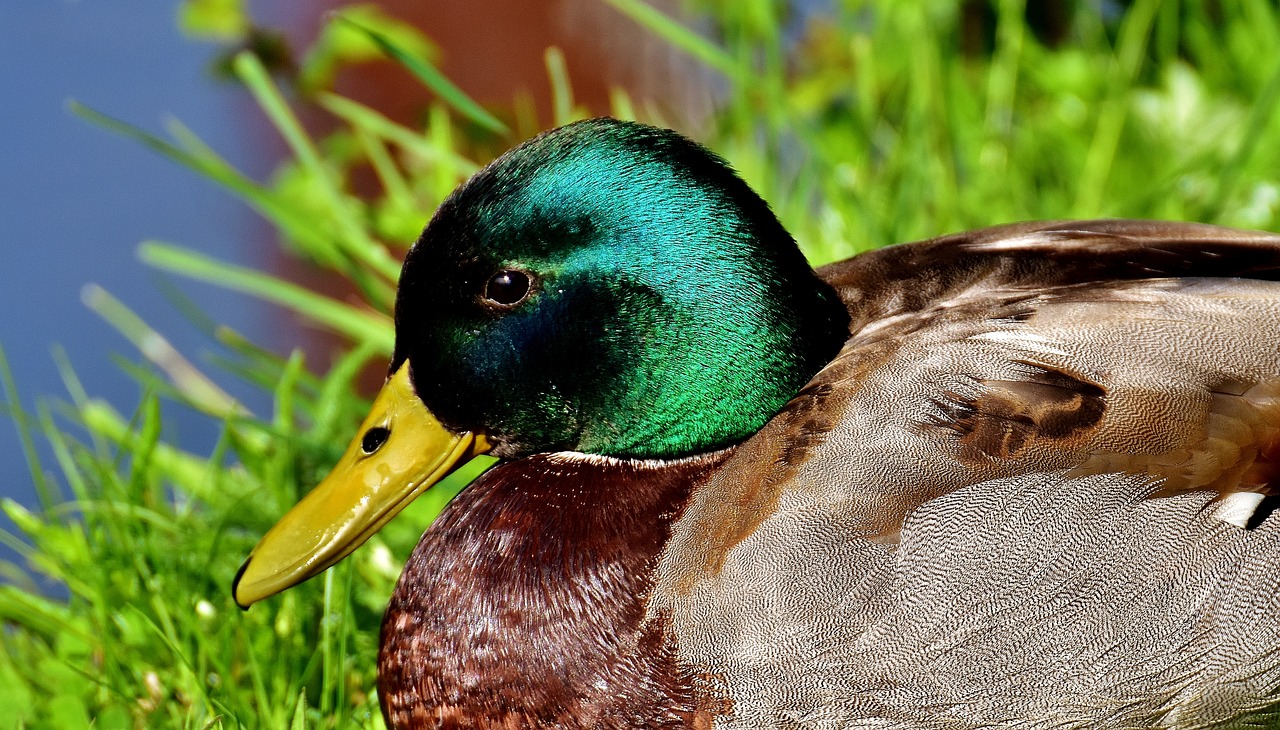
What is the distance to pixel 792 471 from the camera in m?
2.07

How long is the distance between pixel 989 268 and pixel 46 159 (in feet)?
15.3

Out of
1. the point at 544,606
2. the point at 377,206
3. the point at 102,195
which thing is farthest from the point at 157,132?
the point at 544,606

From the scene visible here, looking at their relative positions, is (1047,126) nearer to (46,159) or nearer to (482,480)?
(482,480)

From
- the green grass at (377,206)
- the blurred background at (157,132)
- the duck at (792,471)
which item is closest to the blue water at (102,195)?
the blurred background at (157,132)

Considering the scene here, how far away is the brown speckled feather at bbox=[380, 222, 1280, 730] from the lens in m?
1.97

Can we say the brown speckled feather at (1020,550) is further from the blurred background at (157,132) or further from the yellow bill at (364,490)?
the blurred background at (157,132)

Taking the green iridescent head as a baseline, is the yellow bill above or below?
below

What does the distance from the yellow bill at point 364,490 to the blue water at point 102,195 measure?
2.68 meters

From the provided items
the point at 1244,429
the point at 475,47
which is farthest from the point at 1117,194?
the point at 475,47

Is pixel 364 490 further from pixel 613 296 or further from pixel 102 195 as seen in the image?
pixel 102 195

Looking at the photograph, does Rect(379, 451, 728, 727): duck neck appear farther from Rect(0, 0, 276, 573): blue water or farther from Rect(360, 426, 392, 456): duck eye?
Rect(0, 0, 276, 573): blue water

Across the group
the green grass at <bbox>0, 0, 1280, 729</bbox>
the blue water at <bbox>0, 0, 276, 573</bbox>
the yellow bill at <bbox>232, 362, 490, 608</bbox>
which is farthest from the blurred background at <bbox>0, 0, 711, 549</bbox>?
the yellow bill at <bbox>232, 362, 490, 608</bbox>

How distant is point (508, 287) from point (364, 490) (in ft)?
1.40

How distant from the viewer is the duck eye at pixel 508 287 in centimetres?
220
